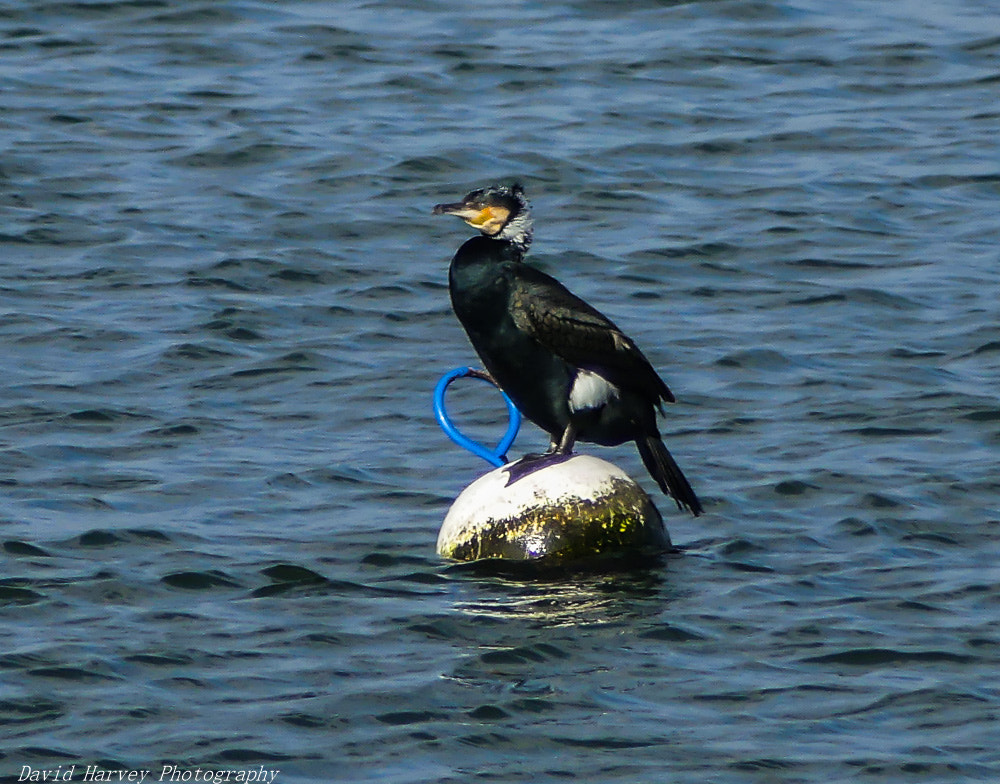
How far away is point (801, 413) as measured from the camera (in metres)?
Answer: 10.8

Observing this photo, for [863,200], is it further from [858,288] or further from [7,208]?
[7,208]

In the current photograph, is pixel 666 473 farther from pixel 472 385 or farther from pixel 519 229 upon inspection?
pixel 472 385

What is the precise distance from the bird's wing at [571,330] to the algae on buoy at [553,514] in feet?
1.44

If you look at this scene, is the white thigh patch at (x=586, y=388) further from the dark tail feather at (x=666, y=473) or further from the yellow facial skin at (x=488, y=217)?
the yellow facial skin at (x=488, y=217)

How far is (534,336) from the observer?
27.5 ft

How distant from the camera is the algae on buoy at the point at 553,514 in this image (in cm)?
808

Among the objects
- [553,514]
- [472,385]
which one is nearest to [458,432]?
[553,514]

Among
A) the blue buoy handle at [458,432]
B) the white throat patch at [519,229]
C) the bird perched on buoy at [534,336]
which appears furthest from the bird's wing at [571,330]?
the blue buoy handle at [458,432]

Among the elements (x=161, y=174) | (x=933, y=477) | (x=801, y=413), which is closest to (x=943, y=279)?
(x=801, y=413)

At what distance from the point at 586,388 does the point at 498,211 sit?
0.83 m

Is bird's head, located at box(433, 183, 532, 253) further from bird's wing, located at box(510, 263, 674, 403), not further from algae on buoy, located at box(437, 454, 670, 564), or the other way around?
algae on buoy, located at box(437, 454, 670, 564)

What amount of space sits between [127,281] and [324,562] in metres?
4.90

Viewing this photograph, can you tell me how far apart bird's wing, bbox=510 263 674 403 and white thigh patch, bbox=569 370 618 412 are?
0.12 ft

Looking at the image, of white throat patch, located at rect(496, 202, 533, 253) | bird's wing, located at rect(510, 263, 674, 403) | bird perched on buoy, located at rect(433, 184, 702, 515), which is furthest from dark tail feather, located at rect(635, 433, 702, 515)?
white throat patch, located at rect(496, 202, 533, 253)
